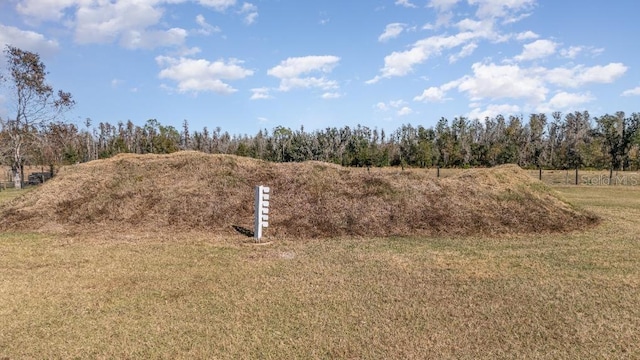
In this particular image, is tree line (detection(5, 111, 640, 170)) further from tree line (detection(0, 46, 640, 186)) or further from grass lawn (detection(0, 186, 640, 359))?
grass lawn (detection(0, 186, 640, 359))

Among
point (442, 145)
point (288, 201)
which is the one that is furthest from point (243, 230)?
point (442, 145)

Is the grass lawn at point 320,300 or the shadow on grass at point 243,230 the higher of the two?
the shadow on grass at point 243,230

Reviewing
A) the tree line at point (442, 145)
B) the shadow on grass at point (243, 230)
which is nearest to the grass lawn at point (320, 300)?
the shadow on grass at point (243, 230)

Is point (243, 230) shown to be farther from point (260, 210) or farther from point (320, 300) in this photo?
point (320, 300)

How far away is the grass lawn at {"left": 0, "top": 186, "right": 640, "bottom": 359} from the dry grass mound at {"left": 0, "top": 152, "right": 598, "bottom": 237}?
1606mm

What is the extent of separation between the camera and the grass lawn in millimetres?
3768

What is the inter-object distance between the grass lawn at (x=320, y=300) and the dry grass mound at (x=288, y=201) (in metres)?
1.61

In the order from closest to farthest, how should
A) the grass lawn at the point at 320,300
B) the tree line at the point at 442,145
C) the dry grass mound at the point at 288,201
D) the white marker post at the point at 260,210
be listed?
the grass lawn at the point at 320,300 < the white marker post at the point at 260,210 < the dry grass mound at the point at 288,201 < the tree line at the point at 442,145

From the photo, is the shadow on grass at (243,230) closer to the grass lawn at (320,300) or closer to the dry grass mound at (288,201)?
the dry grass mound at (288,201)

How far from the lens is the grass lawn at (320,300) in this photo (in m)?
3.77

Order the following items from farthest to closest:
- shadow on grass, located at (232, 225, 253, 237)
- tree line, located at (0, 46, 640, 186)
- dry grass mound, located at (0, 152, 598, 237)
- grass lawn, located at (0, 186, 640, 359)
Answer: tree line, located at (0, 46, 640, 186) < dry grass mound, located at (0, 152, 598, 237) < shadow on grass, located at (232, 225, 253, 237) < grass lawn, located at (0, 186, 640, 359)

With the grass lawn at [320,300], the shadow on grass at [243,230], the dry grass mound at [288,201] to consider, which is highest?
the dry grass mound at [288,201]

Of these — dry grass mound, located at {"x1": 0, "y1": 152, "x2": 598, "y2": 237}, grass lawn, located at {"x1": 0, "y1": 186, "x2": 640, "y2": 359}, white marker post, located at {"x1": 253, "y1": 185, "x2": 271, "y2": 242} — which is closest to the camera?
grass lawn, located at {"x1": 0, "y1": 186, "x2": 640, "y2": 359}

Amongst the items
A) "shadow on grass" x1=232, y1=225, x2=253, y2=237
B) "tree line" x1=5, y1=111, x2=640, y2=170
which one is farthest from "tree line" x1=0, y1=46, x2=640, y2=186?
"shadow on grass" x1=232, y1=225, x2=253, y2=237
